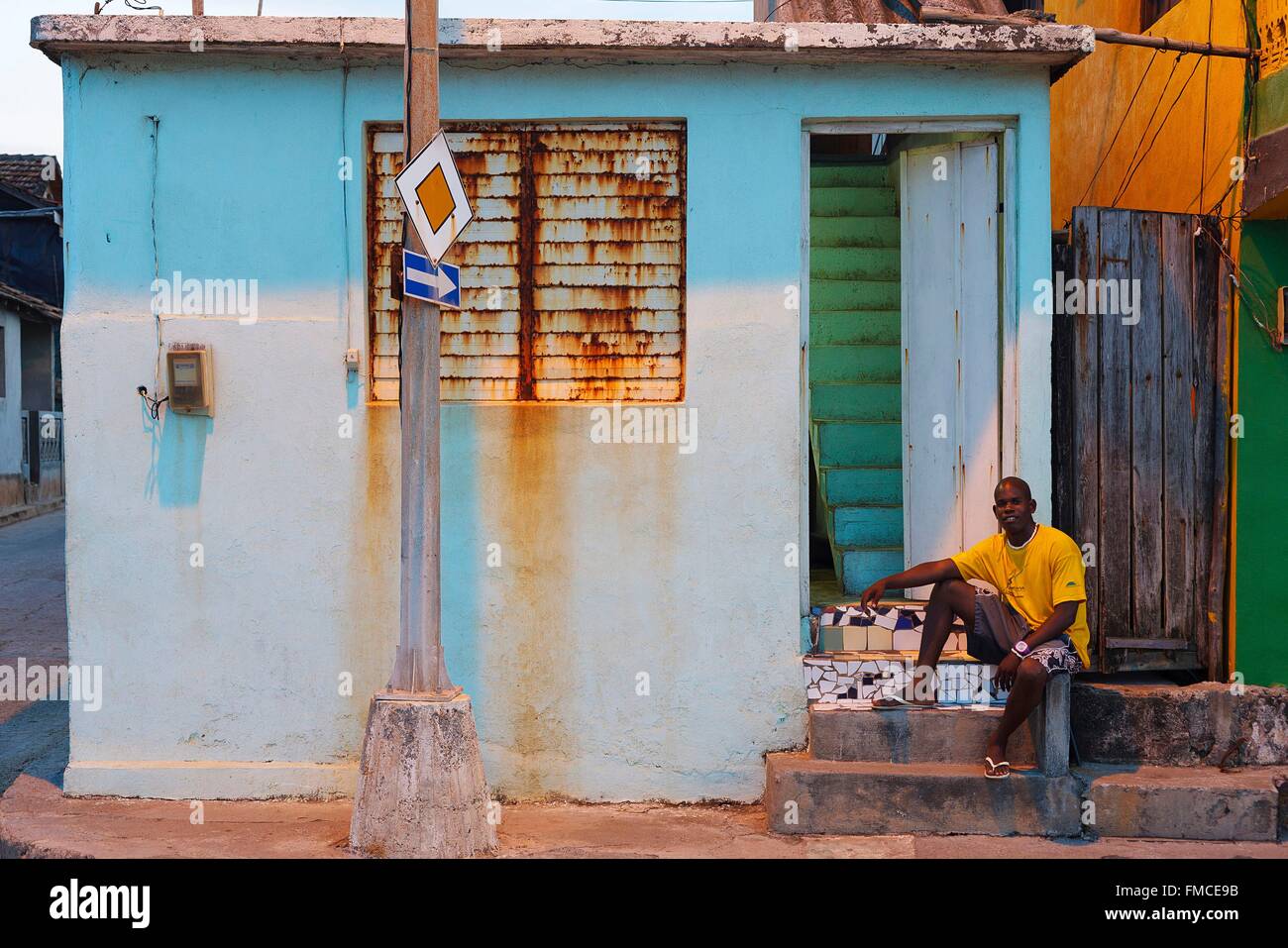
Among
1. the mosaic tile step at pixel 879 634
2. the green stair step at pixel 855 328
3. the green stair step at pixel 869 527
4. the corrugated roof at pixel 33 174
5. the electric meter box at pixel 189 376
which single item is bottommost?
the mosaic tile step at pixel 879 634

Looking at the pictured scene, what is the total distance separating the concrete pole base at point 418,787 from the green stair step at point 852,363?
453 centimetres

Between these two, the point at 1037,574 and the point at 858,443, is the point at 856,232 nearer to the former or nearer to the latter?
the point at 858,443

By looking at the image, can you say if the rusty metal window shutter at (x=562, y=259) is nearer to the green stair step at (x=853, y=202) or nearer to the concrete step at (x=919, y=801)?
the concrete step at (x=919, y=801)

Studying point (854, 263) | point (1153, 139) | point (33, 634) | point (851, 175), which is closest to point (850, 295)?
point (854, 263)

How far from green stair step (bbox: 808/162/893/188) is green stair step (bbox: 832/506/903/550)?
3.22 meters

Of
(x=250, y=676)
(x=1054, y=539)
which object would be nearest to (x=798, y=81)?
(x=1054, y=539)

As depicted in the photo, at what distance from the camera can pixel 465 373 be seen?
21.3 ft

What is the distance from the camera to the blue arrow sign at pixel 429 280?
538cm

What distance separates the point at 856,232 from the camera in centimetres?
969

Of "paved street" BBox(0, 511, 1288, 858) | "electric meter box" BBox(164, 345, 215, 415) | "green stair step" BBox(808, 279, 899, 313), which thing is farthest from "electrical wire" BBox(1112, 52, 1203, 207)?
"electric meter box" BBox(164, 345, 215, 415)

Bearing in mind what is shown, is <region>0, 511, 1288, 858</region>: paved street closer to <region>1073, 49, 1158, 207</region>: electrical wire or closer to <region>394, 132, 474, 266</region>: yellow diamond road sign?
<region>394, 132, 474, 266</region>: yellow diamond road sign

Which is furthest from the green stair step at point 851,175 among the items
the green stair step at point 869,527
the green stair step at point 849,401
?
the green stair step at point 869,527

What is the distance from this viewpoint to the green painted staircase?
802cm

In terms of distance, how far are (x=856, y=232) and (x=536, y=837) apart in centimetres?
574
